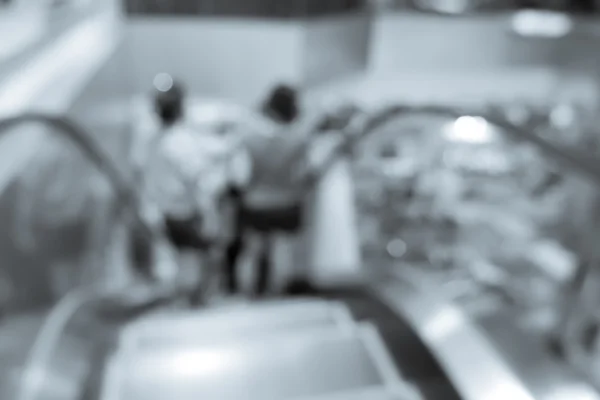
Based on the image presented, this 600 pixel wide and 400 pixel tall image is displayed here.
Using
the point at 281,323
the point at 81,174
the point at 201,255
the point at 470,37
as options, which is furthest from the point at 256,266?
the point at 470,37

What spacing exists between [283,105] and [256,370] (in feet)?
6.17

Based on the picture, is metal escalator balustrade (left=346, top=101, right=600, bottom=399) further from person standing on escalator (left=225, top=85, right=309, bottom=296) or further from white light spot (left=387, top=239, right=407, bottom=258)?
white light spot (left=387, top=239, right=407, bottom=258)

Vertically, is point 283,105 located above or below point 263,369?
above

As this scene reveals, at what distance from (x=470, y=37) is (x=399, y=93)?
1.04 m

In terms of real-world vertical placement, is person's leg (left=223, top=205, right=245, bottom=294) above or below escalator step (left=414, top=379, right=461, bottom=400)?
below

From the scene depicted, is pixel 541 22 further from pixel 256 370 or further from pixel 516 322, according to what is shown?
pixel 256 370

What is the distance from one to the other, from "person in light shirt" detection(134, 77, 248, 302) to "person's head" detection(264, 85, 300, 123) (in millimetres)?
275

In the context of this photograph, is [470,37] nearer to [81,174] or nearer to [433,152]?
[433,152]

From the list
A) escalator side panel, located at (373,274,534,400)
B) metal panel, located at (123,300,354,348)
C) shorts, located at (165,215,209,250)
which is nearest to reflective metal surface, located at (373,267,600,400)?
escalator side panel, located at (373,274,534,400)

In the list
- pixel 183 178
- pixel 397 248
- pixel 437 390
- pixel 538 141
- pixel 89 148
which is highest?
pixel 538 141

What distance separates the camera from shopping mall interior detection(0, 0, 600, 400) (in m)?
1.68

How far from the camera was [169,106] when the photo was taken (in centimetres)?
329

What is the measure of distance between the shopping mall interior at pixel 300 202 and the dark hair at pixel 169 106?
12 millimetres

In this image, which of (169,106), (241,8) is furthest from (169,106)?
(241,8)
